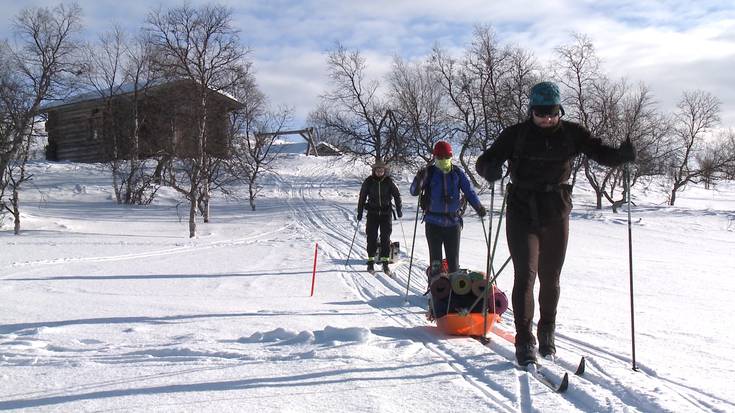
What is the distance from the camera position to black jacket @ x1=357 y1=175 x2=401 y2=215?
31.5 ft

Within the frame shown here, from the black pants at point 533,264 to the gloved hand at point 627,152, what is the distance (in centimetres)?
56

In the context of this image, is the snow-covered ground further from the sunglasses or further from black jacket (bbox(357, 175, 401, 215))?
the sunglasses

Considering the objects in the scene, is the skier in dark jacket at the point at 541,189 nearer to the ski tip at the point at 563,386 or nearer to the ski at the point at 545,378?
the ski at the point at 545,378

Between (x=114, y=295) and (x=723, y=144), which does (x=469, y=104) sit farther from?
(x=723, y=144)

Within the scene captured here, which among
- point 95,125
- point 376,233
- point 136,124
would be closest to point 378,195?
point 376,233

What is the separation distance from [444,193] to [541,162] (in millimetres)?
2754

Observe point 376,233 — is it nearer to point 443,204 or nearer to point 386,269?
point 386,269

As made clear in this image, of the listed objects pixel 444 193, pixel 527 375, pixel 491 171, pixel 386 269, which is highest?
pixel 491 171

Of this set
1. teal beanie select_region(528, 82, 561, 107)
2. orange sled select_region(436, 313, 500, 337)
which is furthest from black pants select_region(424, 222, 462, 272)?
teal beanie select_region(528, 82, 561, 107)

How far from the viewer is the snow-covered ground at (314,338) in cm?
312

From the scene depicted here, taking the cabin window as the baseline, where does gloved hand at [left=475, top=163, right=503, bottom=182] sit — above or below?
below

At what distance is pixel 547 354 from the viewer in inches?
158

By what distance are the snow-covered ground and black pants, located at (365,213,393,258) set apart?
52 centimetres

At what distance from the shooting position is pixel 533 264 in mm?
3980
